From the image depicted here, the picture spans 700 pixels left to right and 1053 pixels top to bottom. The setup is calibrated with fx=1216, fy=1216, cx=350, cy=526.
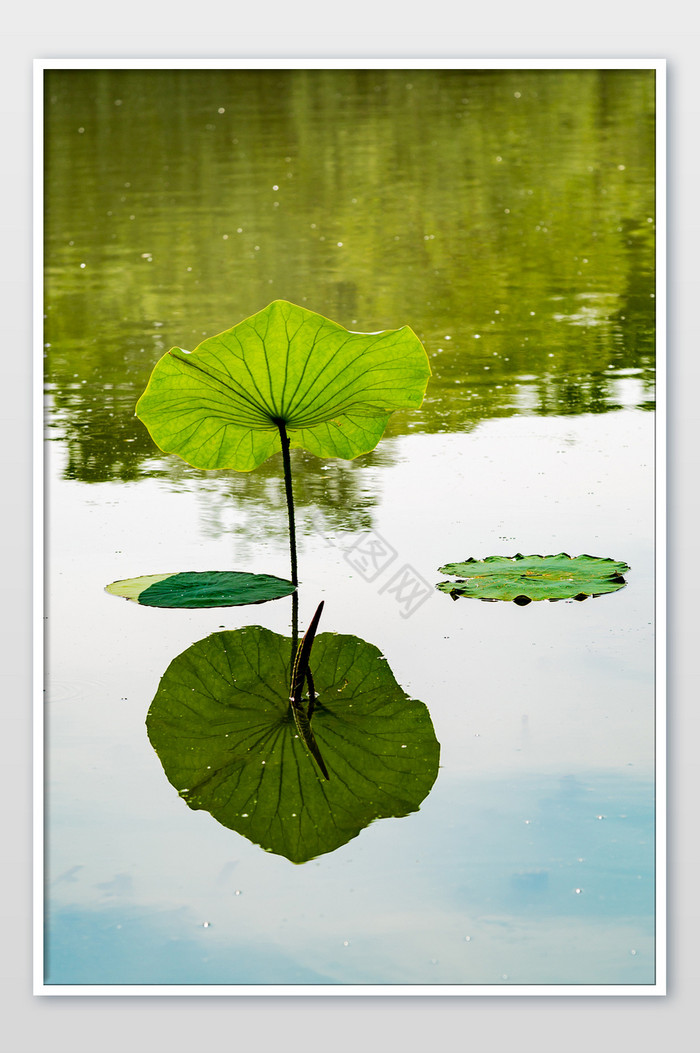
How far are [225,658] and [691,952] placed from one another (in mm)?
1157

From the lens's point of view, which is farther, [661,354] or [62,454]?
[62,454]

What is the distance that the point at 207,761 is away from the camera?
2434mm

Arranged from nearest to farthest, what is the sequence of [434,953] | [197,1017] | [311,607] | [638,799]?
[434,953] < [197,1017] < [638,799] < [311,607]

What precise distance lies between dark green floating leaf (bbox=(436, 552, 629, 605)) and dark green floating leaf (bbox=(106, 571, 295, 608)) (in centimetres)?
42

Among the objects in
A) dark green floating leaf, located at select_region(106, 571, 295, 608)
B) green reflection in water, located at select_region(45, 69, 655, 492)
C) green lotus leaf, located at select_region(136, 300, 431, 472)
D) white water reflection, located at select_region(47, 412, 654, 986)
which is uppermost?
green reflection in water, located at select_region(45, 69, 655, 492)

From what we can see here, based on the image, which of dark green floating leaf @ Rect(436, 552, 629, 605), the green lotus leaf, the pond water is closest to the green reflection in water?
the pond water

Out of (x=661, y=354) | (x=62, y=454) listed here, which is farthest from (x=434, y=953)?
(x=62, y=454)

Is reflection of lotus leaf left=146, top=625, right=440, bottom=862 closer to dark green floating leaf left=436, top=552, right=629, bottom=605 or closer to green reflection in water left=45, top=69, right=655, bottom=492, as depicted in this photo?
dark green floating leaf left=436, top=552, right=629, bottom=605

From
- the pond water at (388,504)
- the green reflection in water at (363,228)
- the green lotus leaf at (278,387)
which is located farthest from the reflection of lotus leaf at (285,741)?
the green reflection in water at (363,228)

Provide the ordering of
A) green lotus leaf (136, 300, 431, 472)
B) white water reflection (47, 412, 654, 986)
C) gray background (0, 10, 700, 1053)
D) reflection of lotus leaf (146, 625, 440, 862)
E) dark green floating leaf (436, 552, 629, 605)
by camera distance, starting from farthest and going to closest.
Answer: dark green floating leaf (436, 552, 629, 605) → green lotus leaf (136, 300, 431, 472) → gray background (0, 10, 700, 1053) → reflection of lotus leaf (146, 625, 440, 862) → white water reflection (47, 412, 654, 986)

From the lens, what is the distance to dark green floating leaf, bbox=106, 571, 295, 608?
9.47 feet

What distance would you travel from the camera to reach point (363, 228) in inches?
221

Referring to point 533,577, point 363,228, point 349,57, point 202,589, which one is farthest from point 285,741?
point 363,228
